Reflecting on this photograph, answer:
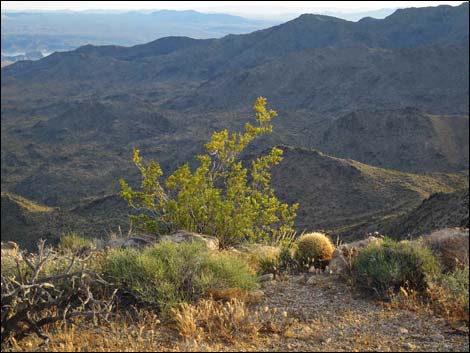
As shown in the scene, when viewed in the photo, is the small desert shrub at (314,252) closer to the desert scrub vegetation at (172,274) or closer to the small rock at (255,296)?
the desert scrub vegetation at (172,274)

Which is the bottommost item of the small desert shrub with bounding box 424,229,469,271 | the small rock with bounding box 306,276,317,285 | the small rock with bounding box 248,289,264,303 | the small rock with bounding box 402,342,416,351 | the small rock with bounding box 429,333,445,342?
the small rock with bounding box 306,276,317,285

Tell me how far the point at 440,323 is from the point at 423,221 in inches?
599

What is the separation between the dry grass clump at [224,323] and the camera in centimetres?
427

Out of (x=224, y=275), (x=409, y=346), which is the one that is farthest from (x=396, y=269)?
(x=224, y=275)

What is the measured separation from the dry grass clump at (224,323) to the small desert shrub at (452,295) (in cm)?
144

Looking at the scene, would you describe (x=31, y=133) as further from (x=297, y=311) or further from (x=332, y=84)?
(x=297, y=311)

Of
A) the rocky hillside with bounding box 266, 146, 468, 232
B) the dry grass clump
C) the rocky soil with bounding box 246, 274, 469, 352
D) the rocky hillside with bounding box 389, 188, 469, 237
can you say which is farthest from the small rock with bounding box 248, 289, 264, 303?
the rocky hillside with bounding box 266, 146, 468, 232

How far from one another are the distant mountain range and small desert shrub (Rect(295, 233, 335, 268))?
18383mm

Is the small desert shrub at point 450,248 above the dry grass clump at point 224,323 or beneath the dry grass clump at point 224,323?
above

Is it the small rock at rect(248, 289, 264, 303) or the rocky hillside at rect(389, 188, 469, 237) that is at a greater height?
the small rock at rect(248, 289, 264, 303)

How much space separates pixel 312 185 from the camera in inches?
1240

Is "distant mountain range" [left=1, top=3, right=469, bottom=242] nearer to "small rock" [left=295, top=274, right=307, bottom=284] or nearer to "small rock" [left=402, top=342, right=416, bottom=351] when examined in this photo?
"small rock" [left=295, top=274, right=307, bottom=284]

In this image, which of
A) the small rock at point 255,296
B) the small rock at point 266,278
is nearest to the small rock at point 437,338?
the small rock at point 255,296

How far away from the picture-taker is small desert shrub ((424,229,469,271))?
5809 mm
